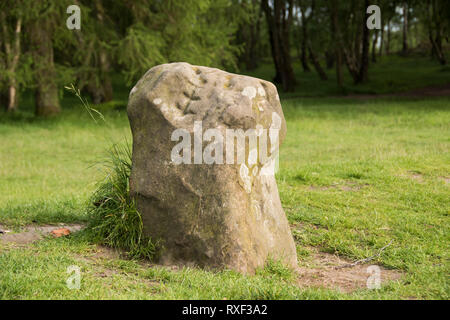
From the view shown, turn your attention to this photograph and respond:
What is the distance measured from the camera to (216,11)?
23391mm

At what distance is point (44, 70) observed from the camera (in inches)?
710

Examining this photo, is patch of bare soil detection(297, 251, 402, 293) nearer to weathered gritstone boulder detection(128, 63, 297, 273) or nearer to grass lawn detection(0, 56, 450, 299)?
grass lawn detection(0, 56, 450, 299)

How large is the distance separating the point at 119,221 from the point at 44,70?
14.6 meters

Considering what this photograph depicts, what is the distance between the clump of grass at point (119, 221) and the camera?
4.82 meters

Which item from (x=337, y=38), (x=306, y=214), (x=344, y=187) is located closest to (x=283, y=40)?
(x=337, y=38)

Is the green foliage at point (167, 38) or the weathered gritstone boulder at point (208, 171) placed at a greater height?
the green foliage at point (167, 38)

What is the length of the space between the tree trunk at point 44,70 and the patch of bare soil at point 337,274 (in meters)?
14.9

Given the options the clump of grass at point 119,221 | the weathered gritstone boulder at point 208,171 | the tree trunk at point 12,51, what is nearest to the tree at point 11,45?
the tree trunk at point 12,51

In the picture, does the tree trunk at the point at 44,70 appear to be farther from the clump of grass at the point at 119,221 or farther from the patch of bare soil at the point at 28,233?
the clump of grass at the point at 119,221

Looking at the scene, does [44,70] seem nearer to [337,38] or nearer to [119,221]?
[119,221]

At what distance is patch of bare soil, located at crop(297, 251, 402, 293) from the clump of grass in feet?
4.80

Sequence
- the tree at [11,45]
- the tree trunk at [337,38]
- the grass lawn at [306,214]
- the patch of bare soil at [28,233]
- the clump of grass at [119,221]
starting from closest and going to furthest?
the grass lawn at [306,214]
the clump of grass at [119,221]
the patch of bare soil at [28,233]
the tree at [11,45]
the tree trunk at [337,38]

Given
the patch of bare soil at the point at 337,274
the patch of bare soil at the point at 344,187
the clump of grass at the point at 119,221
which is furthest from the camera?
the patch of bare soil at the point at 344,187
